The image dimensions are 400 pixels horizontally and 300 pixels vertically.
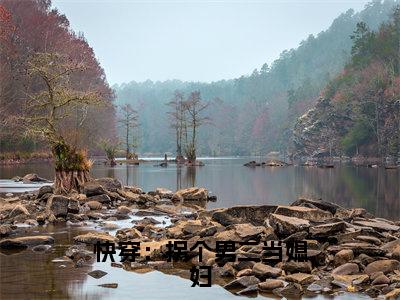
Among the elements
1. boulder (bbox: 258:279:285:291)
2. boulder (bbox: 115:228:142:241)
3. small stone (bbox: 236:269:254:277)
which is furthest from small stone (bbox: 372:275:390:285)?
boulder (bbox: 115:228:142:241)

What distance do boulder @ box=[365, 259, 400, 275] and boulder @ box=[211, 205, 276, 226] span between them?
6.25 meters

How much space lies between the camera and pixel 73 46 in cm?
8750

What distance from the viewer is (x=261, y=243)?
14.3m

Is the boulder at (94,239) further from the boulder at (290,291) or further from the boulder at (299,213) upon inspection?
the boulder at (290,291)

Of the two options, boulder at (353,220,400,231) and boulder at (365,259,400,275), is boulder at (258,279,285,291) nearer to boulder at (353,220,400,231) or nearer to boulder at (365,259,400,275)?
boulder at (365,259,400,275)

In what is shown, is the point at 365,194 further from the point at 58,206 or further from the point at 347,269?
the point at 347,269

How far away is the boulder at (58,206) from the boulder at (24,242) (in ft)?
16.3

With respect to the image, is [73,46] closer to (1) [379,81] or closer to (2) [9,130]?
(2) [9,130]

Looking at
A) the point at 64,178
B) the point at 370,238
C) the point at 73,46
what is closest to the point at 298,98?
the point at 73,46

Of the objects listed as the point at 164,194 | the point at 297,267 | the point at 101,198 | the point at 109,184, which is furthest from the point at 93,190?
the point at 297,267

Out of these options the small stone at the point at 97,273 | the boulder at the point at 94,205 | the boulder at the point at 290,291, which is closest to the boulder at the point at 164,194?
the boulder at the point at 94,205

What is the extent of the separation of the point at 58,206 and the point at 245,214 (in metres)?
7.20

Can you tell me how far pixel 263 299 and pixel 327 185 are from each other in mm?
30565

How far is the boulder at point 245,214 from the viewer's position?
18234 mm
